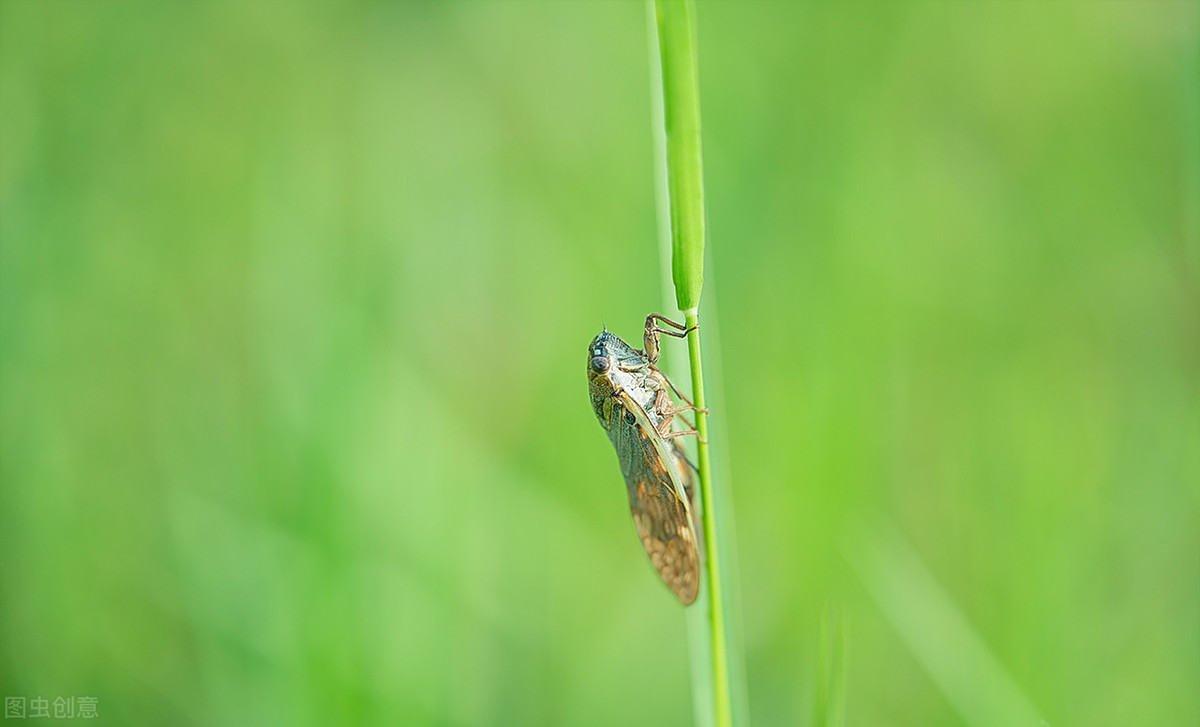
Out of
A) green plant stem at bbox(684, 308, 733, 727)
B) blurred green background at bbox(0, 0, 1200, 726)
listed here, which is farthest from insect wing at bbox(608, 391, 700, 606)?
green plant stem at bbox(684, 308, 733, 727)

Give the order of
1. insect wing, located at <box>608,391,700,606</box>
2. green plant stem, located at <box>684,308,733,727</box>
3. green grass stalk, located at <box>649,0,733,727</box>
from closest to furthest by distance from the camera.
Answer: green grass stalk, located at <box>649,0,733,727</box> < green plant stem, located at <box>684,308,733,727</box> < insect wing, located at <box>608,391,700,606</box>

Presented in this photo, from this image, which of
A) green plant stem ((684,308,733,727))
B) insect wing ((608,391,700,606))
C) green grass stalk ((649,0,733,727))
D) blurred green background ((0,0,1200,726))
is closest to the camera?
green grass stalk ((649,0,733,727))

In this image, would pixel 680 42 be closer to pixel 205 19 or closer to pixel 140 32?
pixel 140 32

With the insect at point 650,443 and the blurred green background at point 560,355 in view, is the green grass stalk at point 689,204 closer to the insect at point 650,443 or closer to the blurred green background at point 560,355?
the blurred green background at point 560,355

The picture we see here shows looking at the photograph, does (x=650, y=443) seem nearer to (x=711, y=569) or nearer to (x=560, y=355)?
(x=711, y=569)

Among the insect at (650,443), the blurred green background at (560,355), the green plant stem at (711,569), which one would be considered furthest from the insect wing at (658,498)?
the green plant stem at (711,569)

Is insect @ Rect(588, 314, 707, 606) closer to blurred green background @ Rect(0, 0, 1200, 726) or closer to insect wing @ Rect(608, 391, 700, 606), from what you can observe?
insect wing @ Rect(608, 391, 700, 606)

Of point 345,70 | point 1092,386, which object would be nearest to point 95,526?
point 345,70
